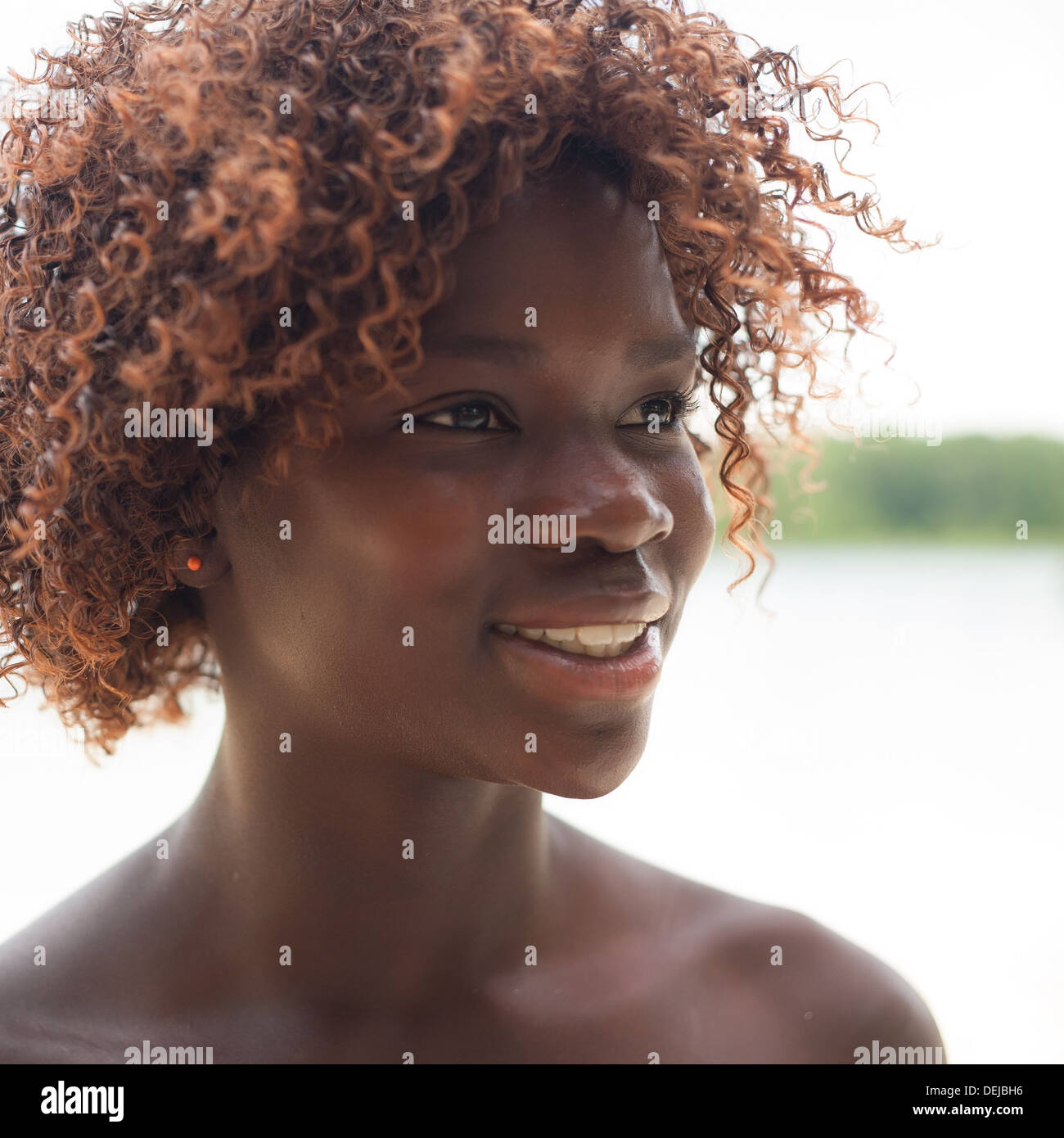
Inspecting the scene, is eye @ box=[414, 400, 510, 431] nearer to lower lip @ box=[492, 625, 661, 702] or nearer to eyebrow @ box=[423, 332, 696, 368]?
eyebrow @ box=[423, 332, 696, 368]

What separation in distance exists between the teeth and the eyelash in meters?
0.17

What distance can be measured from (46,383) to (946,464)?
3965 mm

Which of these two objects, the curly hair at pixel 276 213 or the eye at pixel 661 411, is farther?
the eye at pixel 661 411

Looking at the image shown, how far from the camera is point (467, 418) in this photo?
100cm

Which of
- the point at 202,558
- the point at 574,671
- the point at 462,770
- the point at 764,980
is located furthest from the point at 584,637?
the point at 764,980

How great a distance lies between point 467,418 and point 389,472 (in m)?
0.08

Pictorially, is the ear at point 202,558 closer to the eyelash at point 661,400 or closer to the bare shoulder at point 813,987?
the eyelash at point 661,400

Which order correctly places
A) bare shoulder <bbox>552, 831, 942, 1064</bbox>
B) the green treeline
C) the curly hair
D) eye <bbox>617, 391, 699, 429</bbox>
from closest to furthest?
the curly hair
eye <bbox>617, 391, 699, 429</bbox>
bare shoulder <bbox>552, 831, 942, 1064</bbox>
the green treeline

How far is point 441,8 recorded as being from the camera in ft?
3.37

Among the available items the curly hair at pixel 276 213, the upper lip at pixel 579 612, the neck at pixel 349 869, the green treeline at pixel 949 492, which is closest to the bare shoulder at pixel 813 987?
the neck at pixel 349 869

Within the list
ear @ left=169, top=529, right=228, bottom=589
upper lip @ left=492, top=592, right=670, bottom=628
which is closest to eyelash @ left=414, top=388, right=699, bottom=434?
upper lip @ left=492, top=592, right=670, bottom=628

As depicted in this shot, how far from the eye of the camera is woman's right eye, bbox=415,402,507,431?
100 cm

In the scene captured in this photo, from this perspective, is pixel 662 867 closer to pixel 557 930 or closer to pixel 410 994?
pixel 557 930

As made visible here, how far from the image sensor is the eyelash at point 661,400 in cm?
100
